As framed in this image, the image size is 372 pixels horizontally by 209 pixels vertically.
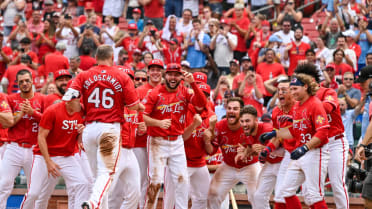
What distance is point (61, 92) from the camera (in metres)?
10.6

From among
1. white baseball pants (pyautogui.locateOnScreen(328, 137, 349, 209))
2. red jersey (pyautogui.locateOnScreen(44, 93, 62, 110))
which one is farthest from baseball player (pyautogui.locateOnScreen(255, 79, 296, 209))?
red jersey (pyautogui.locateOnScreen(44, 93, 62, 110))

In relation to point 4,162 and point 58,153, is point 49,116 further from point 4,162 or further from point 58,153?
point 4,162

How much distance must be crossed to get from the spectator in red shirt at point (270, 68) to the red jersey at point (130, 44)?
3.90 m

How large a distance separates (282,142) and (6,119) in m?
4.60

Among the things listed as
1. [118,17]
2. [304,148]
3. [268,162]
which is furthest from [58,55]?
[304,148]

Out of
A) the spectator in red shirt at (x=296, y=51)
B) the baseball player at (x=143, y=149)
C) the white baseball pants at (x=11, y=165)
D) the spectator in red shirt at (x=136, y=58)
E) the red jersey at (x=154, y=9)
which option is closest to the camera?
the white baseball pants at (x=11, y=165)

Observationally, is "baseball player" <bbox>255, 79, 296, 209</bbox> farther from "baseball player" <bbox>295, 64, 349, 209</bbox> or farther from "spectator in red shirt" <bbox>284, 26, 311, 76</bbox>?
"spectator in red shirt" <bbox>284, 26, 311, 76</bbox>

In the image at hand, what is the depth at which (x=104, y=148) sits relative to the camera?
8016 mm

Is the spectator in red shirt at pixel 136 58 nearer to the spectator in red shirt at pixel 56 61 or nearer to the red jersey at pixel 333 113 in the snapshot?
the spectator in red shirt at pixel 56 61

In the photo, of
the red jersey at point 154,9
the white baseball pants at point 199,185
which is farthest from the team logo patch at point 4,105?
the red jersey at point 154,9

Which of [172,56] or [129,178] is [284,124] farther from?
[172,56]

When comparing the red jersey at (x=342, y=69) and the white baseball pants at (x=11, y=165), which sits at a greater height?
the red jersey at (x=342, y=69)

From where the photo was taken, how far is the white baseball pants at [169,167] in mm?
9227

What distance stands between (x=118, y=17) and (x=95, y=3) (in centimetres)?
112
